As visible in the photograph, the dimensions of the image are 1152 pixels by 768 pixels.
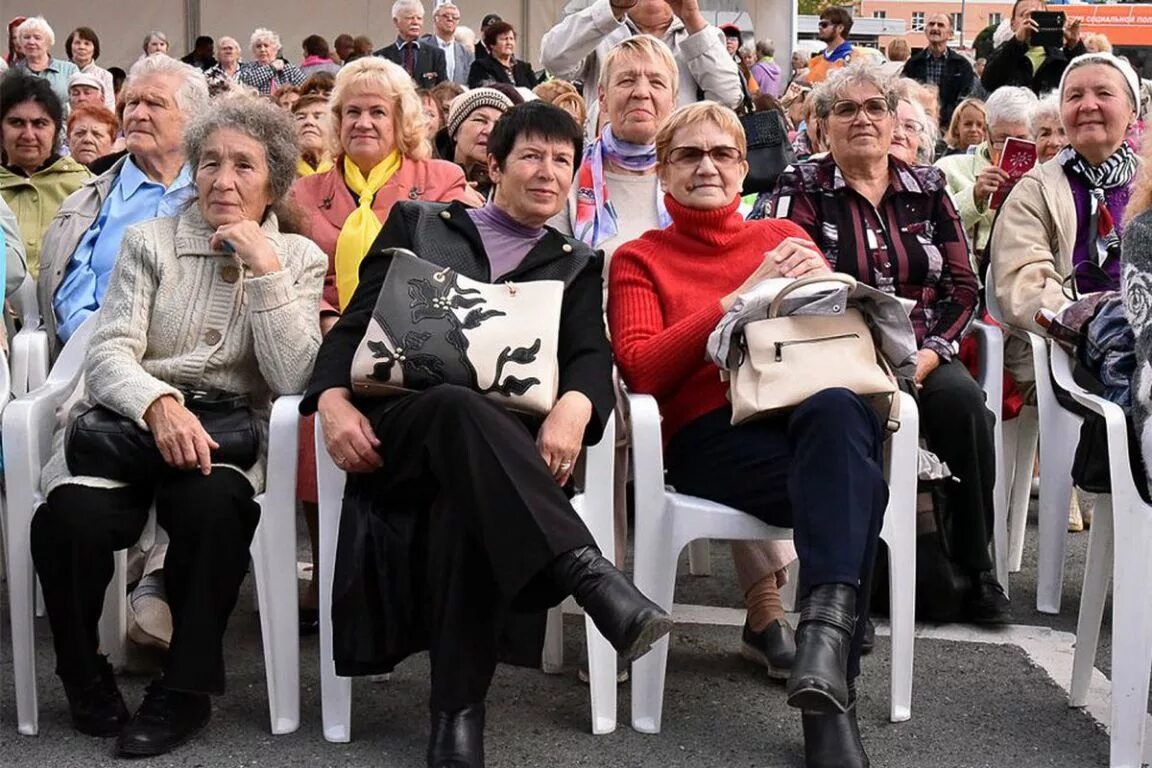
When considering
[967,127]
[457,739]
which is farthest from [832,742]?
[967,127]

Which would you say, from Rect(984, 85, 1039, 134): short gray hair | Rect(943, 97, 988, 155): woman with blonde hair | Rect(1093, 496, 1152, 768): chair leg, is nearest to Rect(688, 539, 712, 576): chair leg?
Rect(1093, 496, 1152, 768): chair leg

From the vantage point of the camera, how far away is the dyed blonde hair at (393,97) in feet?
16.0

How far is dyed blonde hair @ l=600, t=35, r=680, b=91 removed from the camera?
193 inches

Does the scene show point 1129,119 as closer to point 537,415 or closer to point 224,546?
point 537,415

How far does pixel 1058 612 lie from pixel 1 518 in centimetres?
307

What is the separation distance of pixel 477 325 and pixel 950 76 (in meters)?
9.12

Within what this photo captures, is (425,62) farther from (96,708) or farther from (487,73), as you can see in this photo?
(96,708)

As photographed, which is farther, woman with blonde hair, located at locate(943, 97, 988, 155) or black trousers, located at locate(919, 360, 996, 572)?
woman with blonde hair, located at locate(943, 97, 988, 155)

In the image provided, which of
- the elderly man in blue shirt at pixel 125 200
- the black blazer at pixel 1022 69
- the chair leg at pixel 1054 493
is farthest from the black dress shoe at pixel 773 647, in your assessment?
the black blazer at pixel 1022 69

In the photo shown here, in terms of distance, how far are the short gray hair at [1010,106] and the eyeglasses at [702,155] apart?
286 cm

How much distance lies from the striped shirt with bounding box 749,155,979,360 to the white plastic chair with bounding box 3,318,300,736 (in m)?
1.82

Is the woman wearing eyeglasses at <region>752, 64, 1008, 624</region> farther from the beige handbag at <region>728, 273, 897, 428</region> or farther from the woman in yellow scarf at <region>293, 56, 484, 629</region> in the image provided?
the woman in yellow scarf at <region>293, 56, 484, 629</region>

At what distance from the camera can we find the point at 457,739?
10.8 ft

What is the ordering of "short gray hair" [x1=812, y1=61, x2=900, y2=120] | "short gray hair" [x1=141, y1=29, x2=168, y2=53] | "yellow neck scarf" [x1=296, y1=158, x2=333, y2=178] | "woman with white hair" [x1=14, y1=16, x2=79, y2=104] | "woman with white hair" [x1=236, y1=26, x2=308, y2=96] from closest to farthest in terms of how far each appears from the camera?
"short gray hair" [x1=812, y1=61, x2=900, y2=120] < "yellow neck scarf" [x1=296, y1=158, x2=333, y2=178] < "woman with white hair" [x1=14, y1=16, x2=79, y2=104] < "woman with white hair" [x1=236, y1=26, x2=308, y2=96] < "short gray hair" [x1=141, y1=29, x2=168, y2=53]
